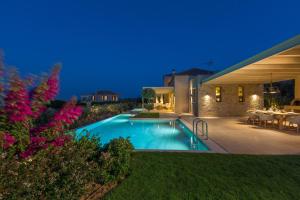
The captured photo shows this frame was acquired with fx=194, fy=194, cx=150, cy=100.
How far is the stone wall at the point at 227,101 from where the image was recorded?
644 inches

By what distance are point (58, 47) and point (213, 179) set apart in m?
79.7

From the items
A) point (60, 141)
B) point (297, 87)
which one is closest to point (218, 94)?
point (297, 87)

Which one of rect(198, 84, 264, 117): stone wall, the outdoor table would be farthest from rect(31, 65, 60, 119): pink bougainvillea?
rect(198, 84, 264, 117): stone wall

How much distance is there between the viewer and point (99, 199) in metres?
3.19

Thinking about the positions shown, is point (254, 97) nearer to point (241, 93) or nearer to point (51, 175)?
point (241, 93)

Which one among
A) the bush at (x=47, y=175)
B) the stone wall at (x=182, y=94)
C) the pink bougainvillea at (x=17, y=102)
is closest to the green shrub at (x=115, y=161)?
the bush at (x=47, y=175)

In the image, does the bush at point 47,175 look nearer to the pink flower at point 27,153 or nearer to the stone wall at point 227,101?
the pink flower at point 27,153

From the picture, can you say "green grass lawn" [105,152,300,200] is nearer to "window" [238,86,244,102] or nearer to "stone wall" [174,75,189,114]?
"window" [238,86,244,102]

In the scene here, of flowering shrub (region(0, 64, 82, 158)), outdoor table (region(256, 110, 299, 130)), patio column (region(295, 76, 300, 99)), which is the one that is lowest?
outdoor table (region(256, 110, 299, 130))

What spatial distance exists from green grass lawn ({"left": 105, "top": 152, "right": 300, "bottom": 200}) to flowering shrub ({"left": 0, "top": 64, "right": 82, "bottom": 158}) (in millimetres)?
1452

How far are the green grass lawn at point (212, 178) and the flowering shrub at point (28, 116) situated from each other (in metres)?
1.45

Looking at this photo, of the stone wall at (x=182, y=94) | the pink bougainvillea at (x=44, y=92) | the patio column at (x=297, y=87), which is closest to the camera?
the pink bougainvillea at (x=44, y=92)

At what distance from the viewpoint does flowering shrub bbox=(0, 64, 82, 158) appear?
2152 mm

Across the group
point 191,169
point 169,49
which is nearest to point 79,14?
point 169,49
